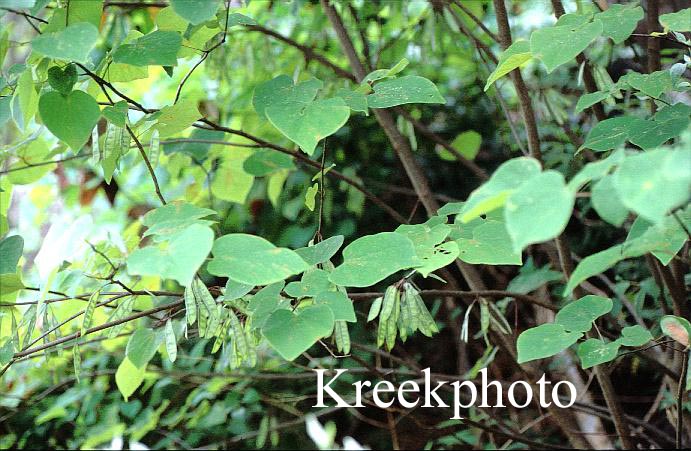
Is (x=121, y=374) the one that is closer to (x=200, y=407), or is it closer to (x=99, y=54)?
(x=200, y=407)

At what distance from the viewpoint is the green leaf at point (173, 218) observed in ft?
1.76

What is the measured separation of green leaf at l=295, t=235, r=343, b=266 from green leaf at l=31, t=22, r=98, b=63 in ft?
0.86

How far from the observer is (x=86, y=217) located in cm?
76

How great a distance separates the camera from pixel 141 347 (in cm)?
72

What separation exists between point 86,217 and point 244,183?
1.46 ft

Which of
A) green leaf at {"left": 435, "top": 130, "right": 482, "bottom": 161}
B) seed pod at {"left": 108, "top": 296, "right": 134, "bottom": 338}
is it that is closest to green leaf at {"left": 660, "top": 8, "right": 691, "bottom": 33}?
seed pod at {"left": 108, "top": 296, "right": 134, "bottom": 338}

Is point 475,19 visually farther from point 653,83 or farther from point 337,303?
point 337,303

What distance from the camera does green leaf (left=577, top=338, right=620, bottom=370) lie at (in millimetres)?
679

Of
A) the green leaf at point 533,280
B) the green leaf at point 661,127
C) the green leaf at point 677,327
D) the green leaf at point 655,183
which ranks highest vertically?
the green leaf at point 655,183

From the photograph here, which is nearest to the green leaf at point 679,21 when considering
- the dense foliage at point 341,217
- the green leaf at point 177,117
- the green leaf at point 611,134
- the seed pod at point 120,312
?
the dense foliage at point 341,217

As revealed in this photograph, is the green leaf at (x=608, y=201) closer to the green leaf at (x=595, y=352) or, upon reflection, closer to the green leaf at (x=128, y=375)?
the green leaf at (x=595, y=352)

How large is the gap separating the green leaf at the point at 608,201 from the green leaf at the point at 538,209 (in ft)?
0.13

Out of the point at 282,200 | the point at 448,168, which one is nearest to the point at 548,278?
the point at 448,168

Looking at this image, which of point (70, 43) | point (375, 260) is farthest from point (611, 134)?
point (70, 43)
